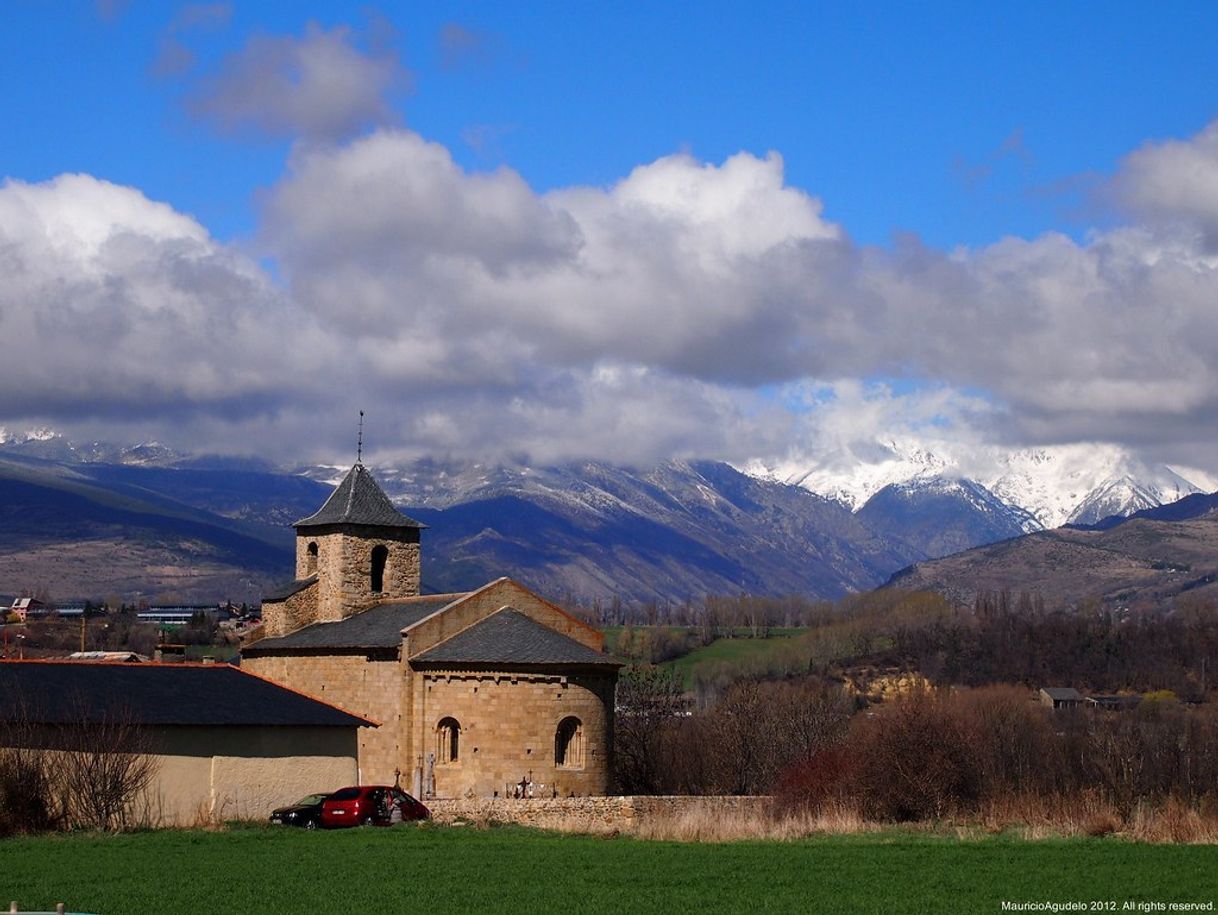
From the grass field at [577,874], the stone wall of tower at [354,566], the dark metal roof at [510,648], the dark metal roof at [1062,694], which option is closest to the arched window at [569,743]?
the dark metal roof at [510,648]

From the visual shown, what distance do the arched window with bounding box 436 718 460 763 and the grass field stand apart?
11.4 m

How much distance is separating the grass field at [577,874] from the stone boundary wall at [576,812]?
13.8ft

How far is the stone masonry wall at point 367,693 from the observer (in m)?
47.3

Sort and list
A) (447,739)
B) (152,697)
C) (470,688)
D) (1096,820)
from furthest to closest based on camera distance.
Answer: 1. (447,739)
2. (470,688)
3. (152,697)
4. (1096,820)

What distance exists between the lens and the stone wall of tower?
182 feet

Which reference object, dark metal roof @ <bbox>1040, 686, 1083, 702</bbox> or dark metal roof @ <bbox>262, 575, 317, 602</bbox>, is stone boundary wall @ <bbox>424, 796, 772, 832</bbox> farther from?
dark metal roof @ <bbox>1040, 686, 1083, 702</bbox>

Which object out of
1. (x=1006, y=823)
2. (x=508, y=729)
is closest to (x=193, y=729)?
(x=508, y=729)

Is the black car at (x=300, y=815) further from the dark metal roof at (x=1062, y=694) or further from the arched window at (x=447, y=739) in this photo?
the dark metal roof at (x=1062, y=694)

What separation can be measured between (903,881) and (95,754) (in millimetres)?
18516

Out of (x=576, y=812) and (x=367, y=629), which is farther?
(x=367, y=629)

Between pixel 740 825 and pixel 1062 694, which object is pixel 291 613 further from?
pixel 1062 694

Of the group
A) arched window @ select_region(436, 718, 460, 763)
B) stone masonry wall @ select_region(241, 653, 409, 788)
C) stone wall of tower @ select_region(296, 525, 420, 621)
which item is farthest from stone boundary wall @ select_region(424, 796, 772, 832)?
stone wall of tower @ select_region(296, 525, 420, 621)

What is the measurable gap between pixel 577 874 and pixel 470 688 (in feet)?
61.0

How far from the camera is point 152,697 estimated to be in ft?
133
